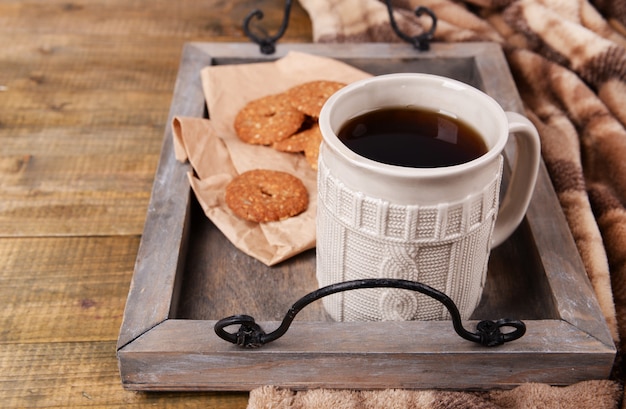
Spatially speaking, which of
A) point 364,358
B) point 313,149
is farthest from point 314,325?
point 313,149

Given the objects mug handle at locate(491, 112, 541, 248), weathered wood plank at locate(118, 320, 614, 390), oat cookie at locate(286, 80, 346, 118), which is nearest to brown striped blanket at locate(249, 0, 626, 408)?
weathered wood plank at locate(118, 320, 614, 390)

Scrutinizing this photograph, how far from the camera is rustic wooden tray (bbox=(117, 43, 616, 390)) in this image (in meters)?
0.58

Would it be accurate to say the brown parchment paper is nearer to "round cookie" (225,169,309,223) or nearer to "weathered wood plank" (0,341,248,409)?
"round cookie" (225,169,309,223)

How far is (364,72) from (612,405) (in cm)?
51

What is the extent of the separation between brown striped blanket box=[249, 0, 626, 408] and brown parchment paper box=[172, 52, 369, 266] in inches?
6.7

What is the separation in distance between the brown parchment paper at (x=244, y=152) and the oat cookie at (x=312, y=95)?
54 mm

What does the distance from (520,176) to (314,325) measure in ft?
0.73

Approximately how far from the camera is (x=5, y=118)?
3.22 ft

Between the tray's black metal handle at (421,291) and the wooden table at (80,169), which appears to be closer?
the tray's black metal handle at (421,291)

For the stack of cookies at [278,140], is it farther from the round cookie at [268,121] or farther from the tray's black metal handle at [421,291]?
the tray's black metal handle at [421,291]

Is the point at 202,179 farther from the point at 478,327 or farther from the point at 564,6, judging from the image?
the point at 564,6

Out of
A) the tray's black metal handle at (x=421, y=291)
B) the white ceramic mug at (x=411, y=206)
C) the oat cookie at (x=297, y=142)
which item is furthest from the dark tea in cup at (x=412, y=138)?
the oat cookie at (x=297, y=142)

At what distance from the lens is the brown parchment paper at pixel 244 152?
75 cm

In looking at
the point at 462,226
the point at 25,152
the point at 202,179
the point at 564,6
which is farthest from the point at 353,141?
the point at 564,6
